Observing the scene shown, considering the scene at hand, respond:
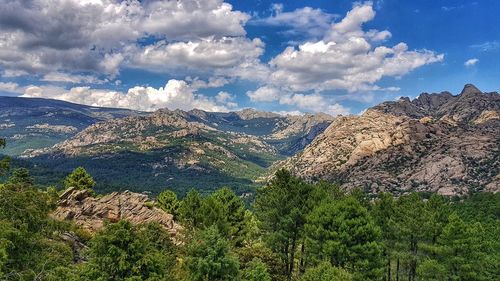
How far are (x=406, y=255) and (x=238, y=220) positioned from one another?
102 feet

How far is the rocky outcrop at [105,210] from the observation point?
80.4 m

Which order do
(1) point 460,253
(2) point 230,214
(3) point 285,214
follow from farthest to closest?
(2) point 230,214 < (3) point 285,214 < (1) point 460,253

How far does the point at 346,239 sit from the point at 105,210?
5339cm

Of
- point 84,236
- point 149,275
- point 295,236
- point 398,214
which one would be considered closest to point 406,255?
point 398,214

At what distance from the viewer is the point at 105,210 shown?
8588 centimetres

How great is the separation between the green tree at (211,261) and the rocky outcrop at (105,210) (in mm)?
35657

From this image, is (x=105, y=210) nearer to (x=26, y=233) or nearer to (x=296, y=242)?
(x=296, y=242)

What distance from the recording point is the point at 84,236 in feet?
218

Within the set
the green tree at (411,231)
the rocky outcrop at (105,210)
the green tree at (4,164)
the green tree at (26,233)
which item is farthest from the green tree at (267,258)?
the green tree at (4,164)

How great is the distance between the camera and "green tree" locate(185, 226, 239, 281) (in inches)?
1745

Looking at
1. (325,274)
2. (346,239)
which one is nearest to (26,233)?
(325,274)

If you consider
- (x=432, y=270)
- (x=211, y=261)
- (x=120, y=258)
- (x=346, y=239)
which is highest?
(x=120, y=258)

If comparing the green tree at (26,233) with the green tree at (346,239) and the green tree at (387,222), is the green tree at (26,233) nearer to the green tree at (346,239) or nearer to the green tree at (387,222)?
the green tree at (346,239)

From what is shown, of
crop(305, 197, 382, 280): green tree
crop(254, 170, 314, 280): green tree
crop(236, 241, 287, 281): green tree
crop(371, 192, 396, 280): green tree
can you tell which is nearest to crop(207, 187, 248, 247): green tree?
crop(254, 170, 314, 280): green tree
